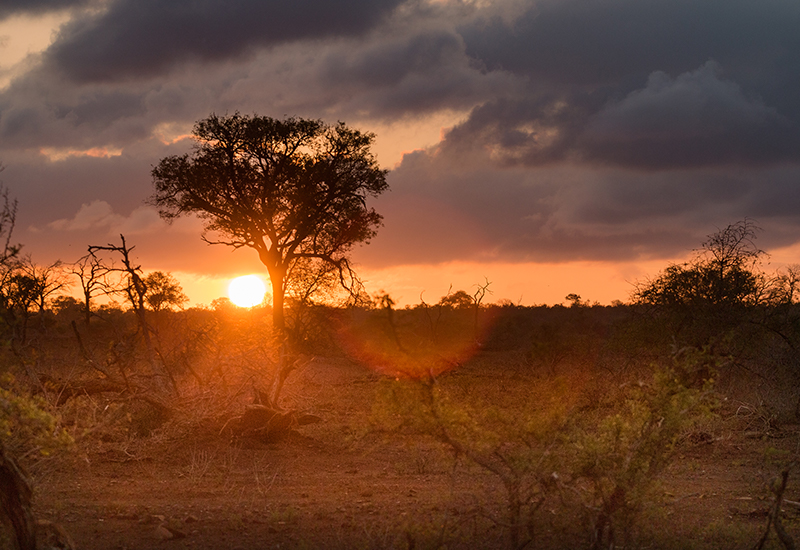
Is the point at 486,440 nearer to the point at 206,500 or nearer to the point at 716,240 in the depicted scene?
the point at 206,500

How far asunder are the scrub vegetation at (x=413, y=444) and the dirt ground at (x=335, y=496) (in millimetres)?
34

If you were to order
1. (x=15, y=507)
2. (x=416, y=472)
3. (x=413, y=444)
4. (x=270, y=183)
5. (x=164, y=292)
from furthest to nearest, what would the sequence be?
1. (x=164, y=292)
2. (x=270, y=183)
3. (x=416, y=472)
4. (x=413, y=444)
5. (x=15, y=507)

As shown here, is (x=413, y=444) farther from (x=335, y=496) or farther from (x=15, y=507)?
(x=15, y=507)

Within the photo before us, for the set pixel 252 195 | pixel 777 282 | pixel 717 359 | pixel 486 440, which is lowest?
pixel 486 440

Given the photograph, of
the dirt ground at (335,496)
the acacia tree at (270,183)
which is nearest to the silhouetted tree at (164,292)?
the acacia tree at (270,183)

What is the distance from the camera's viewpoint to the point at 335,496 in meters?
7.52

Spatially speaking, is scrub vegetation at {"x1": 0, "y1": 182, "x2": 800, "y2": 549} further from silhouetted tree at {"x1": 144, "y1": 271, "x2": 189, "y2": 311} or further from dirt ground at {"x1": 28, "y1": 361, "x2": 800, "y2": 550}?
silhouetted tree at {"x1": 144, "y1": 271, "x2": 189, "y2": 311}

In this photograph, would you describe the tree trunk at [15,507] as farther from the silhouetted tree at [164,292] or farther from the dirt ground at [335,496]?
the silhouetted tree at [164,292]

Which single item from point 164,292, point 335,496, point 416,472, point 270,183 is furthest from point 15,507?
point 164,292

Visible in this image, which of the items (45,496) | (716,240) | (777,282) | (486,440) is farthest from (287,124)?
(486,440)

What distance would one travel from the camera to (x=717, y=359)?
5.74 m

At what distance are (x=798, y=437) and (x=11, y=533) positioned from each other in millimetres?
10978

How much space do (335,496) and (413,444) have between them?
51.8 inches

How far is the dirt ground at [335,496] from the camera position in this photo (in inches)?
242
